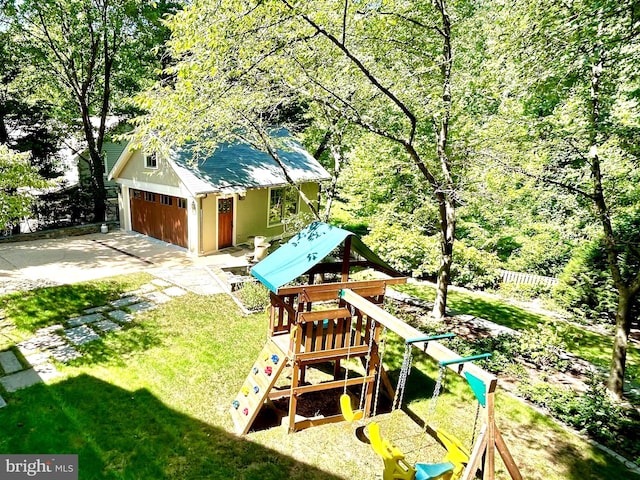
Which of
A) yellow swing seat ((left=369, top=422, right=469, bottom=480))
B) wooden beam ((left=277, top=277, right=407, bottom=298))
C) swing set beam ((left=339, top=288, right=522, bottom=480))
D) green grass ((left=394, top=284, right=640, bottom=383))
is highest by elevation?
wooden beam ((left=277, top=277, right=407, bottom=298))

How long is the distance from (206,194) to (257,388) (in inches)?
338

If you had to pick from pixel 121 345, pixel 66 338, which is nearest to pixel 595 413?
pixel 121 345

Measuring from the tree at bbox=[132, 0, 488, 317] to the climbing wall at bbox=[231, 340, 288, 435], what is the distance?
3.87 m

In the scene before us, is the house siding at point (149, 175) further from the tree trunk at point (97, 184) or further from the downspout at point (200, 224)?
the tree trunk at point (97, 184)

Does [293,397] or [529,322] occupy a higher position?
[293,397]

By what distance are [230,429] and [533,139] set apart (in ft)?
24.3

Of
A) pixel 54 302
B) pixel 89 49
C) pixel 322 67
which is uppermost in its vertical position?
pixel 89 49

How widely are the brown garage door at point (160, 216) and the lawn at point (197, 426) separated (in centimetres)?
720

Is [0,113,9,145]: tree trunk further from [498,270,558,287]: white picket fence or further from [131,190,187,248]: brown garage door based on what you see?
[498,270,558,287]: white picket fence

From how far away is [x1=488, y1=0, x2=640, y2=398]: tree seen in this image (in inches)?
206

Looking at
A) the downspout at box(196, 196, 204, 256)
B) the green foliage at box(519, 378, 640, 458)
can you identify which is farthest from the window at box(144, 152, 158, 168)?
the green foliage at box(519, 378, 640, 458)

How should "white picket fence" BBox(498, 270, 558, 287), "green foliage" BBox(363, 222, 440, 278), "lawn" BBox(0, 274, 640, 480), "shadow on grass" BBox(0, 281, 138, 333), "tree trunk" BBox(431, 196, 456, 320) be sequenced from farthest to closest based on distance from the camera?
"white picket fence" BBox(498, 270, 558, 287), "green foliage" BBox(363, 222, 440, 278), "tree trunk" BBox(431, 196, 456, 320), "shadow on grass" BBox(0, 281, 138, 333), "lawn" BBox(0, 274, 640, 480)

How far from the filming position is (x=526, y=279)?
13.6m

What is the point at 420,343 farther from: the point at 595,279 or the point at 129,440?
the point at 595,279
